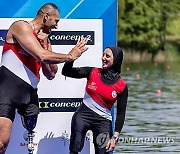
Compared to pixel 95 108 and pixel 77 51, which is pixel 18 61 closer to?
pixel 77 51

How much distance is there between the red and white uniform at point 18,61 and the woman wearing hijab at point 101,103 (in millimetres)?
504

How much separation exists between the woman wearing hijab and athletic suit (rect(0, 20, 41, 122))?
0.49m

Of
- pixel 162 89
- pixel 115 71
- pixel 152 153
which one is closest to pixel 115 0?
pixel 115 71

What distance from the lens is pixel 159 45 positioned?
69.9 meters

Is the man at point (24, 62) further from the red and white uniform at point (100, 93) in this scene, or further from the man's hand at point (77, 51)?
the red and white uniform at point (100, 93)

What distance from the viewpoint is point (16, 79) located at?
8.06 metres

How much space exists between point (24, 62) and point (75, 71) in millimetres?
644

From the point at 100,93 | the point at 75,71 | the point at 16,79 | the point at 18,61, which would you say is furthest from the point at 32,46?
the point at 100,93

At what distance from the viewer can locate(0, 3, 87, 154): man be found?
7.84 metres

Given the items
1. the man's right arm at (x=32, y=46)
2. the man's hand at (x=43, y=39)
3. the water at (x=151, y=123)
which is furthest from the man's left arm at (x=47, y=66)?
the water at (x=151, y=123)

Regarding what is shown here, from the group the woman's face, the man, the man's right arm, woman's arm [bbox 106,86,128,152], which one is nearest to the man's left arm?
the man

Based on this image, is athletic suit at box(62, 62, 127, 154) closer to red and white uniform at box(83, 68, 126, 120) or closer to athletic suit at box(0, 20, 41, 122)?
red and white uniform at box(83, 68, 126, 120)

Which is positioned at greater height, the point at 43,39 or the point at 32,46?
the point at 43,39

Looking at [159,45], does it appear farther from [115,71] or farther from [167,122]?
[115,71]
